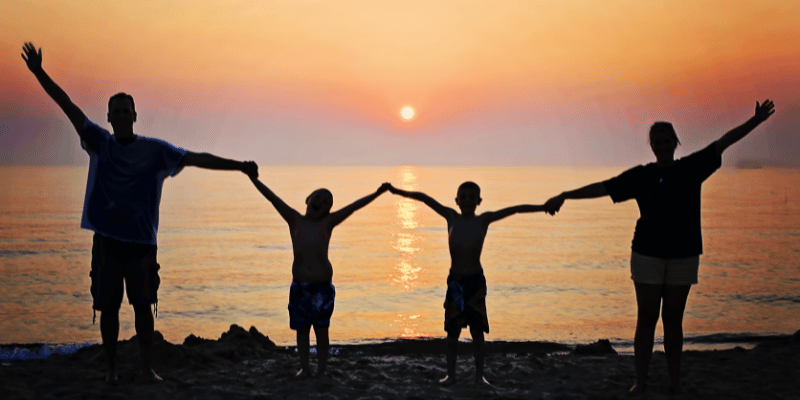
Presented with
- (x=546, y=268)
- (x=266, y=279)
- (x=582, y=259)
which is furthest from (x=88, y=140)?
(x=582, y=259)

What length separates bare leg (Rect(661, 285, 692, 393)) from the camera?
5254 millimetres

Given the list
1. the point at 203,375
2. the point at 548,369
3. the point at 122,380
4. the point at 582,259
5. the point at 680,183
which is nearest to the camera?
the point at 680,183

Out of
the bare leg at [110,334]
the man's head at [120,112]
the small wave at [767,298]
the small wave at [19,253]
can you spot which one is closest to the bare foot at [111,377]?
the bare leg at [110,334]

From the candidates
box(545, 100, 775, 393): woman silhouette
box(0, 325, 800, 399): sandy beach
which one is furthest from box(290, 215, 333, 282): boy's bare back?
box(545, 100, 775, 393): woman silhouette

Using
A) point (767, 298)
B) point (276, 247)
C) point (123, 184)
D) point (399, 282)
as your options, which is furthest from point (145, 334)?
→ point (276, 247)

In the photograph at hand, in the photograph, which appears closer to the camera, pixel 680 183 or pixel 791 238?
pixel 680 183

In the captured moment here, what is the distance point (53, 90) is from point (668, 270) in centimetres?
536

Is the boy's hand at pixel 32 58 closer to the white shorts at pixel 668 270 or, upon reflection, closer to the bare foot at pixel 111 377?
the bare foot at pixel 111 377

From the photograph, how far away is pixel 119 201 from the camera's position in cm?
532

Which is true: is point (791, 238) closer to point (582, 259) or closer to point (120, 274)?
point (582, 259)

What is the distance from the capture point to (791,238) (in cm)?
2728

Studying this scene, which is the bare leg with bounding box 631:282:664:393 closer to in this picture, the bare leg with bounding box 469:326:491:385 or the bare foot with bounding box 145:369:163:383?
the bare leg with bounding box 469:326:491:385

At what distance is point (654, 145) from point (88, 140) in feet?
15.8

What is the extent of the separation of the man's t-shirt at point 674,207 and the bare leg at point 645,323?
12.6 inches
